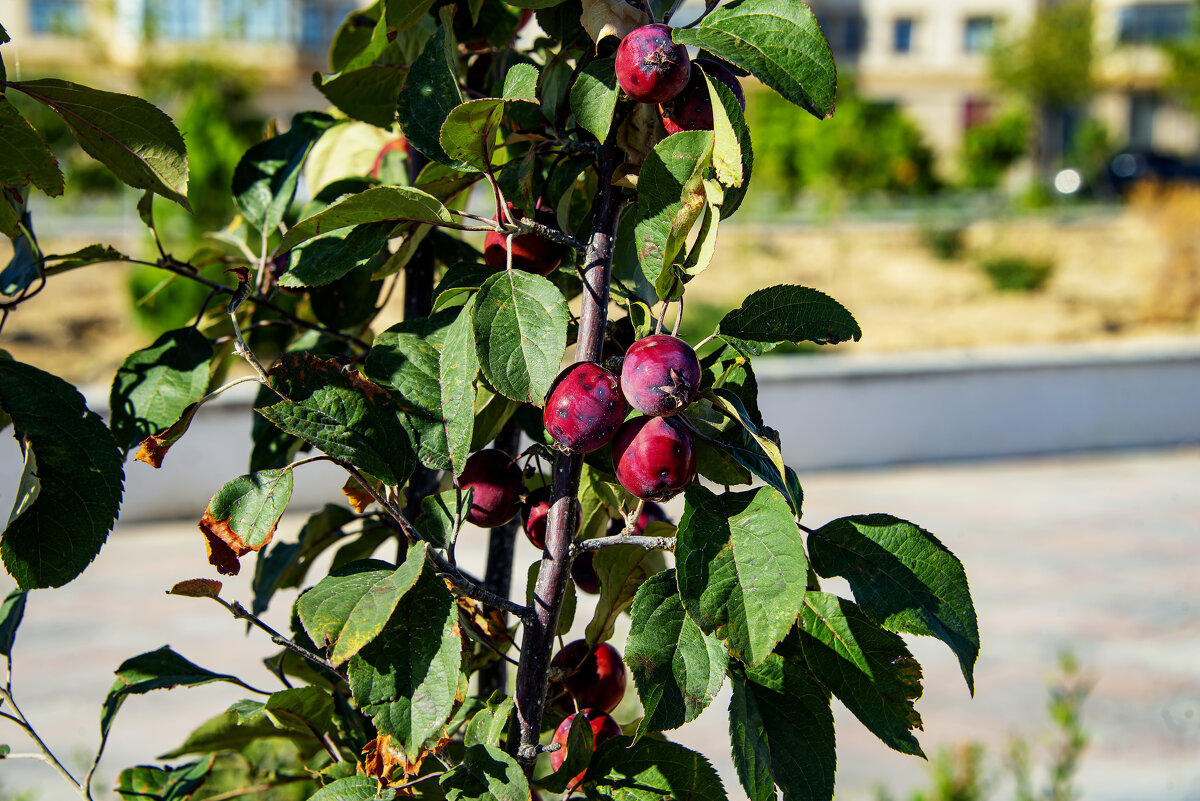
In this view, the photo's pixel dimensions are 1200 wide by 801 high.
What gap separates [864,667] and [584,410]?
204 mm

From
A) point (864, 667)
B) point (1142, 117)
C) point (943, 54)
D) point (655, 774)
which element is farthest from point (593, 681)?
point (1142, 117)

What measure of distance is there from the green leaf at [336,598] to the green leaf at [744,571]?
0.53 ft

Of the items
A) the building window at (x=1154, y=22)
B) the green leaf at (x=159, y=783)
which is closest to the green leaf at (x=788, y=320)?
the green leaf at (x=159, y=783)

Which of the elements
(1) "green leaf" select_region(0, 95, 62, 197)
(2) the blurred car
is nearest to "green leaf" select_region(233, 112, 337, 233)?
(1) "green leaf" select_region(0, 95, 62, 197)

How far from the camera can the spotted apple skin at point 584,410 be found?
0.54m

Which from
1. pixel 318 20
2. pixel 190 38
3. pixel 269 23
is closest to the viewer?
pixel 190 38

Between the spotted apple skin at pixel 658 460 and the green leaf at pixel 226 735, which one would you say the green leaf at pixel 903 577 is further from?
the green leaf at pixel 226 735

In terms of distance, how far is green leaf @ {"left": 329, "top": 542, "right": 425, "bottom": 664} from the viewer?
1.66 ft

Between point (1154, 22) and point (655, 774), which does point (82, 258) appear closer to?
point (655, 774)

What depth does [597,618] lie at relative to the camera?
27.7 inches

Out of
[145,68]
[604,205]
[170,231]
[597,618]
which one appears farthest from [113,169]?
[145,68]

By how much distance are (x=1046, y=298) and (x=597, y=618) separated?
26.8 ft

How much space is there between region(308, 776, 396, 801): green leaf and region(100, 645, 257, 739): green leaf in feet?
0.46

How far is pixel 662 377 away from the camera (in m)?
0.52
